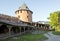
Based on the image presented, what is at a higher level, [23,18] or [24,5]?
[24,5]

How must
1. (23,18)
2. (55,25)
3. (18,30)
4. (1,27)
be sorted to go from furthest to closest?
(55,25) → (23,18) → (18,30) → (1,27)

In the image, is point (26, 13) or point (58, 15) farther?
point (58, 15)

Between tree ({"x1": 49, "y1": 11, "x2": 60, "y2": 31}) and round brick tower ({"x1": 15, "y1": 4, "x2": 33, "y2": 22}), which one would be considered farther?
tree ({"x1": 49, "y1": 11, "x2": 60, "y2": 31})

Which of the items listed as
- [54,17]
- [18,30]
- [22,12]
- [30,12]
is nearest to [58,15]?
[54,17]

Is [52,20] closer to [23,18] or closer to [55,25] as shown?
[55,25]

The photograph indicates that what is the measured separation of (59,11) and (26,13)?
54.6 ft

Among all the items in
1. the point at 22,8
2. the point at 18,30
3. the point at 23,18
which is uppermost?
the point at 22,8

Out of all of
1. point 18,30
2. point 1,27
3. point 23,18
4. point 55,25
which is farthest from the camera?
point 55,25

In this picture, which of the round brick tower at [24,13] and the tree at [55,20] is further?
the tree at [55,20]

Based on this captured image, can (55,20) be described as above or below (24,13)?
below

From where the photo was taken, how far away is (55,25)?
62844 millimetres

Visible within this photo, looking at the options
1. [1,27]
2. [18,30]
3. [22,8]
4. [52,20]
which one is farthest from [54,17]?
[1,27]

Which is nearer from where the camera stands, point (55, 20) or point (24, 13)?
point (24, 13)

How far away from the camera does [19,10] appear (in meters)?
58.1
